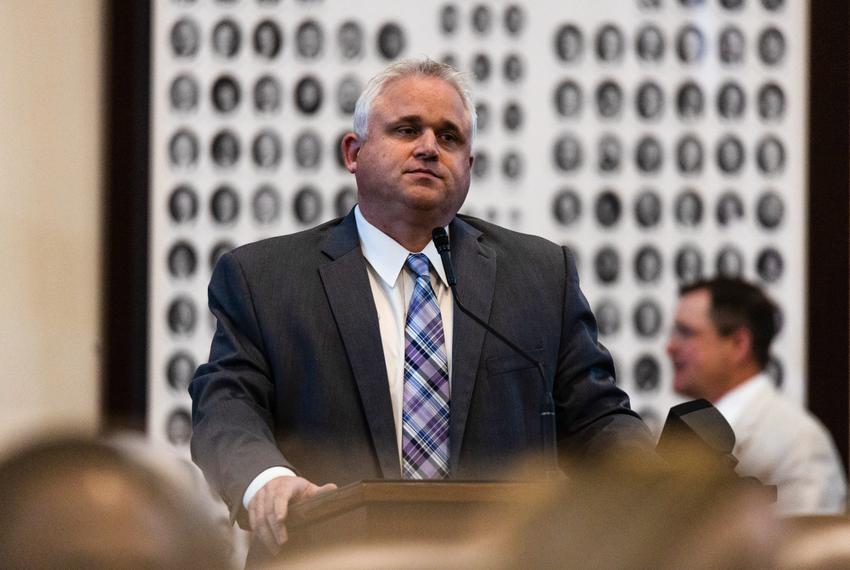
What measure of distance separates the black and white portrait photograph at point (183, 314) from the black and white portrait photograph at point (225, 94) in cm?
72

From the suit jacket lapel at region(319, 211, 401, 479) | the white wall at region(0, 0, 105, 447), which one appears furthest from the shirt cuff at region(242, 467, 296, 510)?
the white wall at region(0, 0, 105, 447)

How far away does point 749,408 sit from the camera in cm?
550

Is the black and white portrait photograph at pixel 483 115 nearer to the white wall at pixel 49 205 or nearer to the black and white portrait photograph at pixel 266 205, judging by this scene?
the black and white portrait photograph at pixel 266 205

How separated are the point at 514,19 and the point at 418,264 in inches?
107

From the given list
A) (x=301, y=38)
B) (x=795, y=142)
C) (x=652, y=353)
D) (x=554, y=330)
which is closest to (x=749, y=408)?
(x=652, y=353)

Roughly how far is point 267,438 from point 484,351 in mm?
496

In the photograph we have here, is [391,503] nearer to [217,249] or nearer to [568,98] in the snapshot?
[217,249]

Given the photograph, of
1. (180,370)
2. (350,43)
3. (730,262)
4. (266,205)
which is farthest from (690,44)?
(180,370)

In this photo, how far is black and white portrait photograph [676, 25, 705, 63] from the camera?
5.59m

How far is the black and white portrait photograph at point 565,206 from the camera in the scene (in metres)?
5.53

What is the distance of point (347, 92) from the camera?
545 centimetres

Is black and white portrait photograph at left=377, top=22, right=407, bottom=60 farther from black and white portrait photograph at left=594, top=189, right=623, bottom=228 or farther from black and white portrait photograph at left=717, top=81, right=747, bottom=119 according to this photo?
black and white portrait photograph at left=717, top=81, right=747, bottom=119

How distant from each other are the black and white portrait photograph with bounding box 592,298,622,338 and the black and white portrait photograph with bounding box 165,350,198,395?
1502mm

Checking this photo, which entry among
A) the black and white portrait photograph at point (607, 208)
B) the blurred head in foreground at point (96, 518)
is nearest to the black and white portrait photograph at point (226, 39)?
the black and white portrait photograph at point (607, 208)
